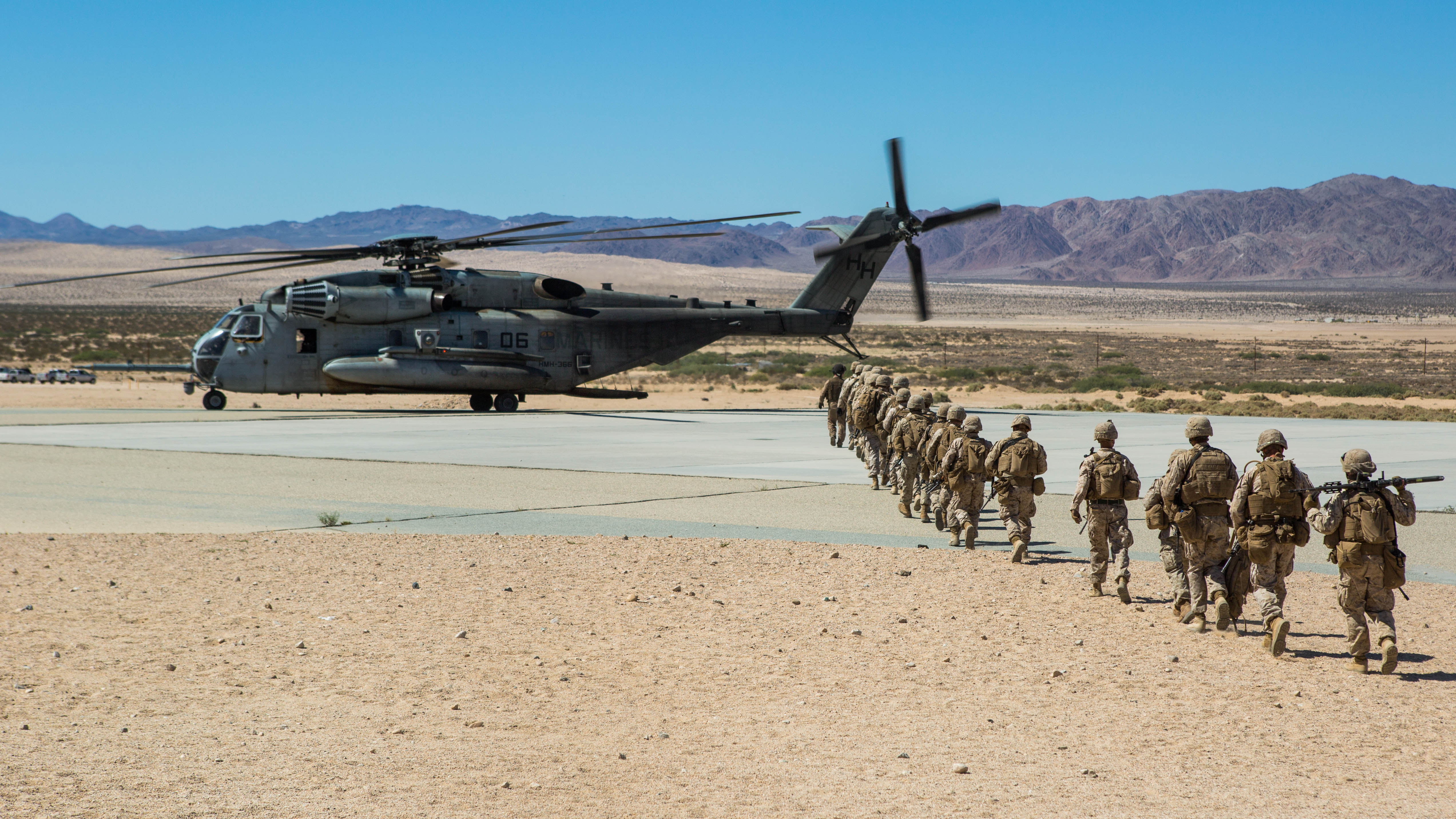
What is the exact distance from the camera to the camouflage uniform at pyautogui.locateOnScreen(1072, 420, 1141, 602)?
9.10 m

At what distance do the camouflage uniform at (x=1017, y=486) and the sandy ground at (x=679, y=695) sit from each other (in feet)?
0.85

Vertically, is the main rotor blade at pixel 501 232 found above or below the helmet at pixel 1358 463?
above

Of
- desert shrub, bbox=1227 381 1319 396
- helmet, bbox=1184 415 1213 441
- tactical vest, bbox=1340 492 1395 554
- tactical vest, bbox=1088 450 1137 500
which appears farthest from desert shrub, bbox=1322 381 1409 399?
tactical vest, bbox=1340 492 1395 554

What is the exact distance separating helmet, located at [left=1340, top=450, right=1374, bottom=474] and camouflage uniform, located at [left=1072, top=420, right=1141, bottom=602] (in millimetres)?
1805

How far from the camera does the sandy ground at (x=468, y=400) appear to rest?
106 ft

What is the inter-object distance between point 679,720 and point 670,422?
2042 cm

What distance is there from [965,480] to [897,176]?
17.6 m

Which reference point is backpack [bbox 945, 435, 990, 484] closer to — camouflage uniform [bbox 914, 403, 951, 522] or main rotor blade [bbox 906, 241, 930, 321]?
camouflage uniform [bbox 914, 403, 951, 522]

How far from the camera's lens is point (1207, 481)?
27.0ft

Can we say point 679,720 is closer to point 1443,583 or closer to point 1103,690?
point 1103,690

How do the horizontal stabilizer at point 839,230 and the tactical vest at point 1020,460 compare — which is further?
the horizontal stabilizer at point 839,230

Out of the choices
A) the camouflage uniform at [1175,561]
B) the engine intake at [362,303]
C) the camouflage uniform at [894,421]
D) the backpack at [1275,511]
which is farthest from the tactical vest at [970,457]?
the engine intake at [362,303]

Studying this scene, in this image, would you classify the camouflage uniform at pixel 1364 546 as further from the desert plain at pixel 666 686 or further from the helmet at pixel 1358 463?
the desert plain at pixel 666 686

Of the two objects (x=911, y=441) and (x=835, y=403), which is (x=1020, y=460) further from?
(x=835, y=403)
